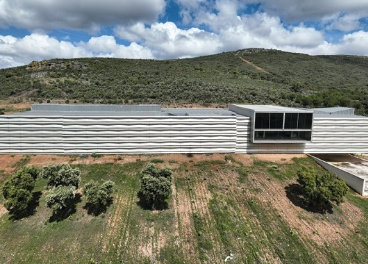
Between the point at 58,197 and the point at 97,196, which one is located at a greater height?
the point at 58,197

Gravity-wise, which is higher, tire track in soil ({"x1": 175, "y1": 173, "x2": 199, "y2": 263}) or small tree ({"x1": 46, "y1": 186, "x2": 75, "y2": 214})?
small tree ({"x1": 46, "y1": 186, "x2": 75, "y2": 214})

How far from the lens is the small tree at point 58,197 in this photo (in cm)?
1746

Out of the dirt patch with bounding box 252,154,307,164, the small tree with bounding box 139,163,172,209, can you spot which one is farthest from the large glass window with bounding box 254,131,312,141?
the small tree with bounding box 139,163,172,209

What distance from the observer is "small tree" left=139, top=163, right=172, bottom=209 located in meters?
19.2

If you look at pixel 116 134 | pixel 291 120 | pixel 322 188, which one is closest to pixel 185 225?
pixel 322 188

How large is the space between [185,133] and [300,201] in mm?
14380

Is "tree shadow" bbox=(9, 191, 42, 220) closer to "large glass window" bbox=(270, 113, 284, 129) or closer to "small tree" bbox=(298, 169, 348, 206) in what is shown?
"small tree" bbox=(298, 169, 348, 206)

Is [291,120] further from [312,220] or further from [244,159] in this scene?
[312,220]

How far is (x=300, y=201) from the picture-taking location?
870 inches

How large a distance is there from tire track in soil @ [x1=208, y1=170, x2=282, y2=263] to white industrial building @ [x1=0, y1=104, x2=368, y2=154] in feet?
15.8

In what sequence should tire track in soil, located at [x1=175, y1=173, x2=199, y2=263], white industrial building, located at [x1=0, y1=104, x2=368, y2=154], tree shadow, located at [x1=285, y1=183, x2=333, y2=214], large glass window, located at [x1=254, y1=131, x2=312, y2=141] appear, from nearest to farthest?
tire track in soil, located at [x1=175, y1=173, x2=199, y2=263], tree shadow, located at [x1=285, y1=183, x2=333, y2=214], white industrial building, located at [x1=0, y1=104, x2=368, y2=154], large glass window, located at [x1=254, y1=131, x2=312, y2=141]

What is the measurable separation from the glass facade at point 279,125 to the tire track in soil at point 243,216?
6778 mm

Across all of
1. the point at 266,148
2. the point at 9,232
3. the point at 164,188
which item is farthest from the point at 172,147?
the point at 9,232

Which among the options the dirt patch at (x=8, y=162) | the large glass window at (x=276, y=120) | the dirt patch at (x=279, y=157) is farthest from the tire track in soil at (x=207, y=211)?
the dirt patch at (x=8, y=162)
